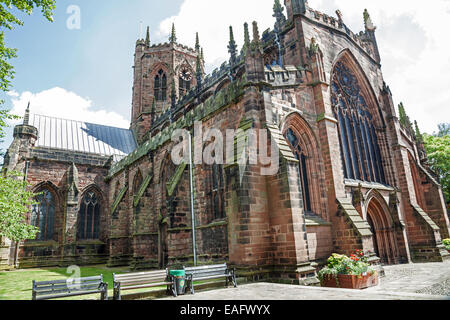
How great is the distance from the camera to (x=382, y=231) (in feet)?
52.5

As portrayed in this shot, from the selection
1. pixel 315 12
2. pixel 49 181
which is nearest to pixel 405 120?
pixel 315 12

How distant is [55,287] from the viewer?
6.93 m

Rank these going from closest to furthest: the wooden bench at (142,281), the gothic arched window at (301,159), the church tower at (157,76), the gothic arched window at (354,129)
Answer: the wooden bench at (142,281)
the gothic arched window at (301,159)
the gothic arched window at (354,129)
the church tower at (157,76)

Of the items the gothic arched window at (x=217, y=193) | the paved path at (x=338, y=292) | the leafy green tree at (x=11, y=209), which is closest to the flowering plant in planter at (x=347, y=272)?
the paved path at (x=338, y=292)

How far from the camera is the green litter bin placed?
7.83 metres

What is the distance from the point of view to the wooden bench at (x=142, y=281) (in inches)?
284

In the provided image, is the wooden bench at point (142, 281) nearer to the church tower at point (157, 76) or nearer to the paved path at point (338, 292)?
the paved path at point (338, 292)

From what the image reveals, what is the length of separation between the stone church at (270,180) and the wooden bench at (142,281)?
2.73 m

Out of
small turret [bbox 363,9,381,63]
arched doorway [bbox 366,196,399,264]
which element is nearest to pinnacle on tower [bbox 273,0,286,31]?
small turret [bbox 363,9,381,63]

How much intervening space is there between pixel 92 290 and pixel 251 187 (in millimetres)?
5698

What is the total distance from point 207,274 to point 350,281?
409cm

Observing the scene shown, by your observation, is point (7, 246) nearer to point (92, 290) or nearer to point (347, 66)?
point (92, 290)

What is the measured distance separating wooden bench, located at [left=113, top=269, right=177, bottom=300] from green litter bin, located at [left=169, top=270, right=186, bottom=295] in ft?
0.34

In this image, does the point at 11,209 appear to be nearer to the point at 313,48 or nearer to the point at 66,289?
the point at 66,289
